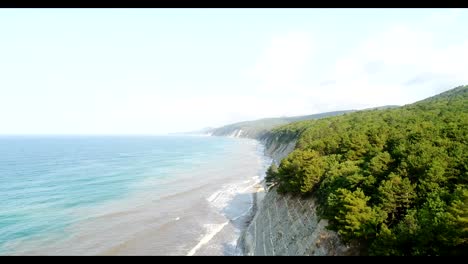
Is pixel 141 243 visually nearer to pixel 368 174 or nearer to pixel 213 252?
pixel 213 252

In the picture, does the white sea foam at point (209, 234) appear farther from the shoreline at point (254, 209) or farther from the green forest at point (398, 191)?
the green forest at point (398, 191)

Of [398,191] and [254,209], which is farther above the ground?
[398,191]

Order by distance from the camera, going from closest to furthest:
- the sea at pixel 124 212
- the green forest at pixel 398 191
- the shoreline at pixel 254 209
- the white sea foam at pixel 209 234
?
the green forest at pixel 398 191 → the white sea foam at pixel 209 234 → the shoreline at pixel 254 209 → the sea at pixel 124 212

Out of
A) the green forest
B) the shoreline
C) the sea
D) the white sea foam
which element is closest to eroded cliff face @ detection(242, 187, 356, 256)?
the shoreline

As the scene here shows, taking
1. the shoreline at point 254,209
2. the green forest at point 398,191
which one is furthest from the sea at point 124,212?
the green forest at point 398,191

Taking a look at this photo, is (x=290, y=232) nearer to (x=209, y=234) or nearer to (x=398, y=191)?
(x=398, y=191)

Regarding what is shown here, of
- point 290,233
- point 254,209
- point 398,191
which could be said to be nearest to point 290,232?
point 290,233

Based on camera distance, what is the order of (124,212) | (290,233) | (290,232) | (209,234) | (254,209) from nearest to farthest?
(290,233) < (290,232) < (209,234) < (254,209) < (124,212)
